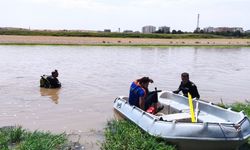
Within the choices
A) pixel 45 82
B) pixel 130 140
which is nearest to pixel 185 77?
pixel 130 140

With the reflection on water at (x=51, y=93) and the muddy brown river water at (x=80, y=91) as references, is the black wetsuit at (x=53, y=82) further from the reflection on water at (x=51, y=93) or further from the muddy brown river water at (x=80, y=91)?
the muddy brown river water at (x=80, y=91)

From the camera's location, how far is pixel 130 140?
7.80m

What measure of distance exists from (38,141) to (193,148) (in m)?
2.94

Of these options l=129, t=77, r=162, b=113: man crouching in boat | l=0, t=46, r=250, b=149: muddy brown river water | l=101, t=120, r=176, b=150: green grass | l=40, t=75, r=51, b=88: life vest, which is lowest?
l=0, t=46, r=250, b=149: muddy brown river water

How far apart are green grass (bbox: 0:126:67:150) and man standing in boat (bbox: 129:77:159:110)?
231 cm

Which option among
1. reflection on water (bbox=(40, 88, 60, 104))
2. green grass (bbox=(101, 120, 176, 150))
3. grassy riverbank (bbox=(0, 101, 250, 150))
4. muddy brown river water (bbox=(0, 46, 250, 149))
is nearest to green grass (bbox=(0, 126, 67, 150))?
grassy riverbank (bbox=(0, 101, 250, 150))

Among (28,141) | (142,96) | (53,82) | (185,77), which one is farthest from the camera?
(53,82)

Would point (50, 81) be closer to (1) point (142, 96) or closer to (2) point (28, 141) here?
(1) point (142, 96)

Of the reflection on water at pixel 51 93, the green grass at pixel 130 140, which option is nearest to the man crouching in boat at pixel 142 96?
the green grass at pixel 130 140

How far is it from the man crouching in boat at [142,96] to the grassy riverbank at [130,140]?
2.55 ft

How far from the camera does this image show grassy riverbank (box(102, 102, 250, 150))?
24.6ft

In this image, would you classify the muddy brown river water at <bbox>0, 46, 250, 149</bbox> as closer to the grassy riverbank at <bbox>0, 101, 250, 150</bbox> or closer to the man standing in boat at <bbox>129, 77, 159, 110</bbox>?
the grassy riverbank at <bbox>0, 101, 250, 150</bbox>

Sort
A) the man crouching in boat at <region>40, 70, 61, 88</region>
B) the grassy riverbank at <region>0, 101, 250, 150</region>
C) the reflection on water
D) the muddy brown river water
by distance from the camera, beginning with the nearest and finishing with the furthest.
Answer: the grassy riverbank at <region>0, 101, 250, 150</region>
the muddy brown river water
the reflection on water
the man crouching in boat at <region>40, 70, 61, 88</region>

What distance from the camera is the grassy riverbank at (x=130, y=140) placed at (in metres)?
7.50
